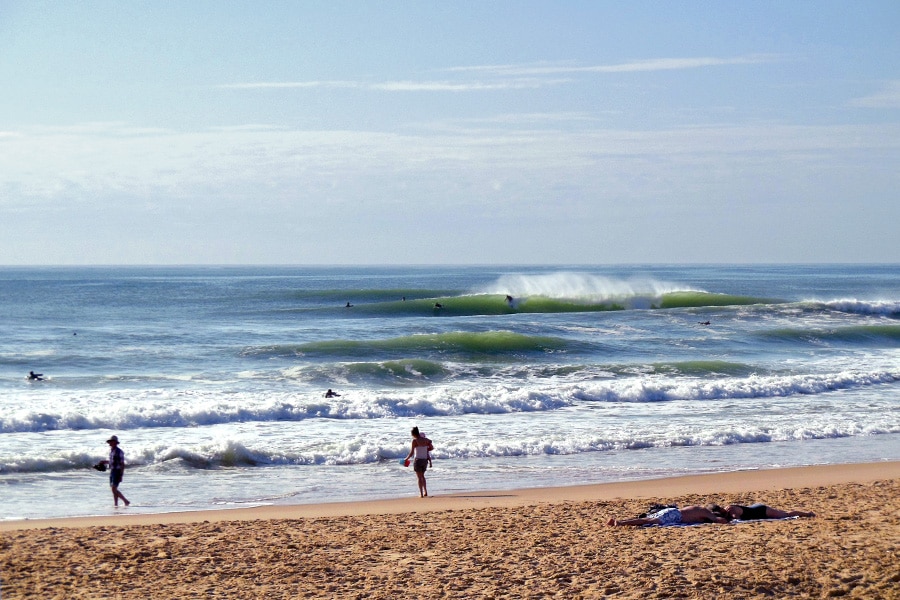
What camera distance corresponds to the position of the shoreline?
1007cm

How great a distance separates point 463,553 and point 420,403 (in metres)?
10.5

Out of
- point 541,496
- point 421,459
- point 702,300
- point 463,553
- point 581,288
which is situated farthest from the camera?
point 581,288

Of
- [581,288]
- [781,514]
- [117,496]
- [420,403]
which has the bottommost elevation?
[781,514]

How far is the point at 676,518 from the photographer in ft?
30.8

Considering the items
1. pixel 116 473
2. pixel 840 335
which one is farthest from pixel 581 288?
pixel 116 473

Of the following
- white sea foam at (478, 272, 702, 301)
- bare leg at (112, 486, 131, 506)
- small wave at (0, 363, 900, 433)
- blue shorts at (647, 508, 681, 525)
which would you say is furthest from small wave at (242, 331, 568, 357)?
white sea foam at (478, 272, 702, 301)

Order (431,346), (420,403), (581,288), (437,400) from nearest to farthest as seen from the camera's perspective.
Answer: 1. (420,403)
2. (437,400)
3. (431,346)
4. (581,288)

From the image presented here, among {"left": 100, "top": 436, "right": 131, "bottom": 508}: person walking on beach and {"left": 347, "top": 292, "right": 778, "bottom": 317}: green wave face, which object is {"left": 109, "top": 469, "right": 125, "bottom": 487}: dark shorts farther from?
{"left": 347, "top": 292, "right": 778, "bottom": 317}: green wave face

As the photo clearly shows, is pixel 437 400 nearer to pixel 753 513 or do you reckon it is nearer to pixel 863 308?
pixel 753 513

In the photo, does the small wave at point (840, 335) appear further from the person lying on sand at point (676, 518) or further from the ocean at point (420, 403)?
the person lying on sand at point (676, 518)

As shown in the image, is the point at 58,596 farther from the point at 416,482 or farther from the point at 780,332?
the point at 780,332

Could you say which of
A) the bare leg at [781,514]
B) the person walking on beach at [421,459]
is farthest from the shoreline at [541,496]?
the bare leg at [781,514]

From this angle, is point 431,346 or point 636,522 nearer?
point 636,522

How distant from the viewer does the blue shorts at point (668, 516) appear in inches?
368
